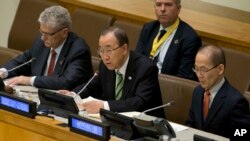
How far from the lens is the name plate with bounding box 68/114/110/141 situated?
299 centimetres

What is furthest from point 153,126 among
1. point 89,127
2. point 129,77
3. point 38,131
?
point 129,77

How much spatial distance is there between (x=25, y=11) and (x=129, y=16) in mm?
939

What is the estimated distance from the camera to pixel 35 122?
3.24 meters

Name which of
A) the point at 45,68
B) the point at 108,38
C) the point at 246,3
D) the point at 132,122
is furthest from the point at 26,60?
the point at 246,3

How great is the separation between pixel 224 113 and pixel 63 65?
47.6 inches

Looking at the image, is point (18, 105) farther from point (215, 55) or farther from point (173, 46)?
point (173, 46)

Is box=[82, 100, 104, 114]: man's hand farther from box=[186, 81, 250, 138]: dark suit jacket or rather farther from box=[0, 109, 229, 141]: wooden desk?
box=[186, 81, 250, 138]: dark suit jacket

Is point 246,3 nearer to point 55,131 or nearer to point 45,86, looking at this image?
point 45,86

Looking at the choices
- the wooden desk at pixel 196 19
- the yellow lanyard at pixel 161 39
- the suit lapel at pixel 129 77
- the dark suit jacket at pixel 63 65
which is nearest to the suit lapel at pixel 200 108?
the suit lapel at pixel 129 77

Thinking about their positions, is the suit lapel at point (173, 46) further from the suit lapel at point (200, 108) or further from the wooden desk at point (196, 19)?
the suit lapel at point (200, 108)

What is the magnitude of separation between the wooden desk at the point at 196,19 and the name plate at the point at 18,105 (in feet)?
6.56

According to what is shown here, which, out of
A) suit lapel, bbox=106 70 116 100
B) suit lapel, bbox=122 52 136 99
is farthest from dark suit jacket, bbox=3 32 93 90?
suit lapel, bbox=122 52 136 99

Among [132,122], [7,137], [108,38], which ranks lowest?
[7,137]

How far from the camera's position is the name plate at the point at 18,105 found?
10.8 ft
